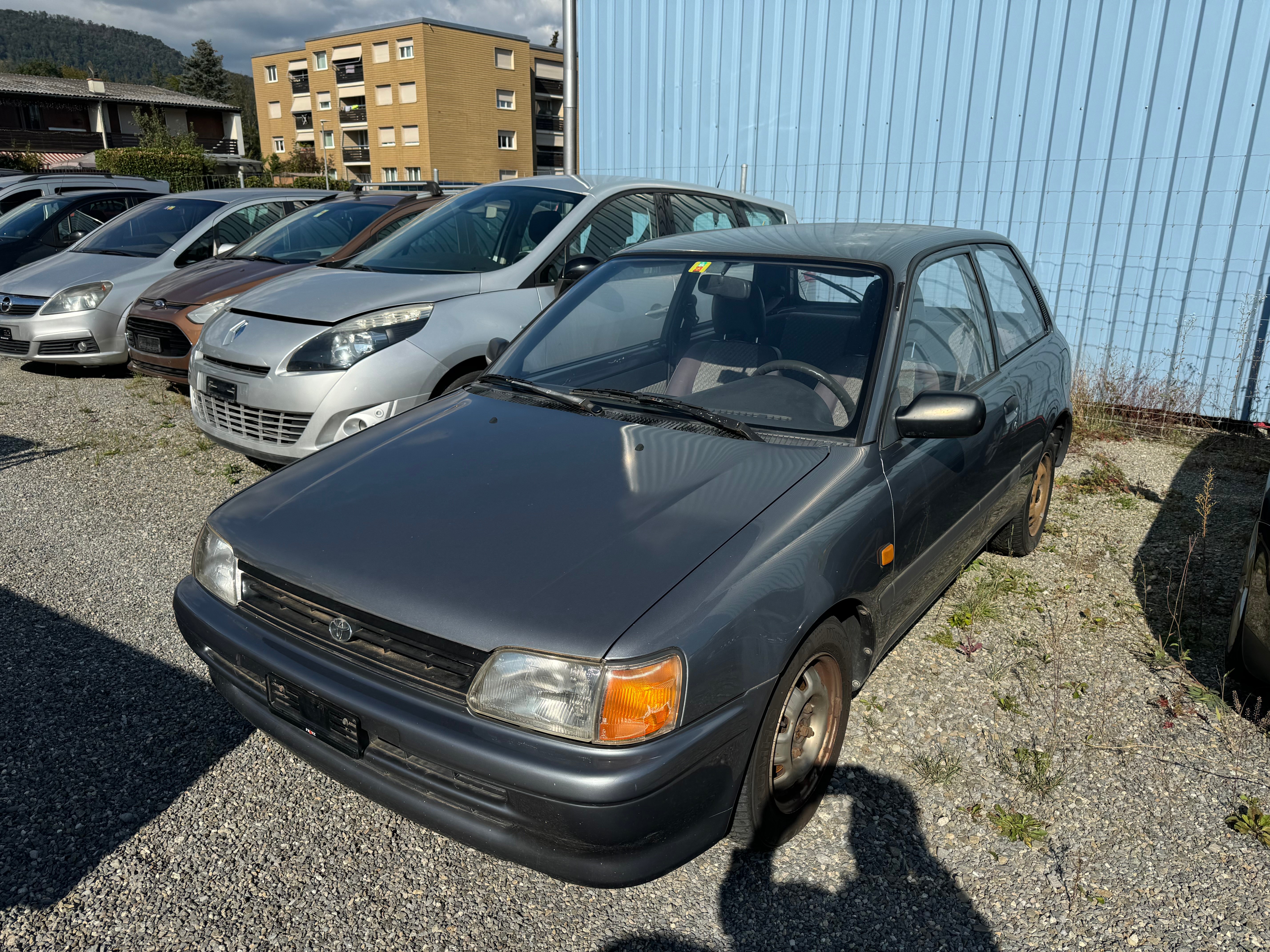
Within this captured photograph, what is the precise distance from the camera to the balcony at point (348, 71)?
57.8 meters

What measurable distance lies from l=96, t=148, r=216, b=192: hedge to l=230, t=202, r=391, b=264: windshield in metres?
20.2

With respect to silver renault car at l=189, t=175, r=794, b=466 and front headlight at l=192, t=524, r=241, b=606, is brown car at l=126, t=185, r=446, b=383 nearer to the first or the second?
silver renault car at l=189, t=175, r=794, b=466

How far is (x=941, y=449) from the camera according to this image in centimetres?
303

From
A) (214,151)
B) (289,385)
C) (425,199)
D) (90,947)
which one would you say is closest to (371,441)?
(90,947)

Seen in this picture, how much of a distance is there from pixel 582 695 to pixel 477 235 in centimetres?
438

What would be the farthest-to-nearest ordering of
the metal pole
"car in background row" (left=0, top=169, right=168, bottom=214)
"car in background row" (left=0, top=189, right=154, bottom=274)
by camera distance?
"car in background row" (left=0, top=169, right=168, bottom=214) < "car in background row" (left=0, top=189, right=154, bottom=274) < the metal pole

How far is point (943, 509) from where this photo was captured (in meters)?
3.04

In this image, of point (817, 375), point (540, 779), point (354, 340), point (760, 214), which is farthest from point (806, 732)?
point (760, 214)

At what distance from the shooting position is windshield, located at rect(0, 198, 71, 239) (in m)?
10.2

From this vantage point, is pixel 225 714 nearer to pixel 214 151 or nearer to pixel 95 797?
pixel 95 797

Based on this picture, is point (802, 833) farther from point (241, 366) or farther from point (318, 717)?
point (241, 366)

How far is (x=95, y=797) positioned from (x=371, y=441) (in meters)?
1.39

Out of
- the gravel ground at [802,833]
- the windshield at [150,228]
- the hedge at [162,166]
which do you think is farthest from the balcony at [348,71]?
the gravel ground at [802,833]

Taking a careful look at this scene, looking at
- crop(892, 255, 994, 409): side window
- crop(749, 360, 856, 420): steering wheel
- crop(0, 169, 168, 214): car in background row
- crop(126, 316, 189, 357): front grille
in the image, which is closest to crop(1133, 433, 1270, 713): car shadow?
crop(892, 255, 994, 409): side window
